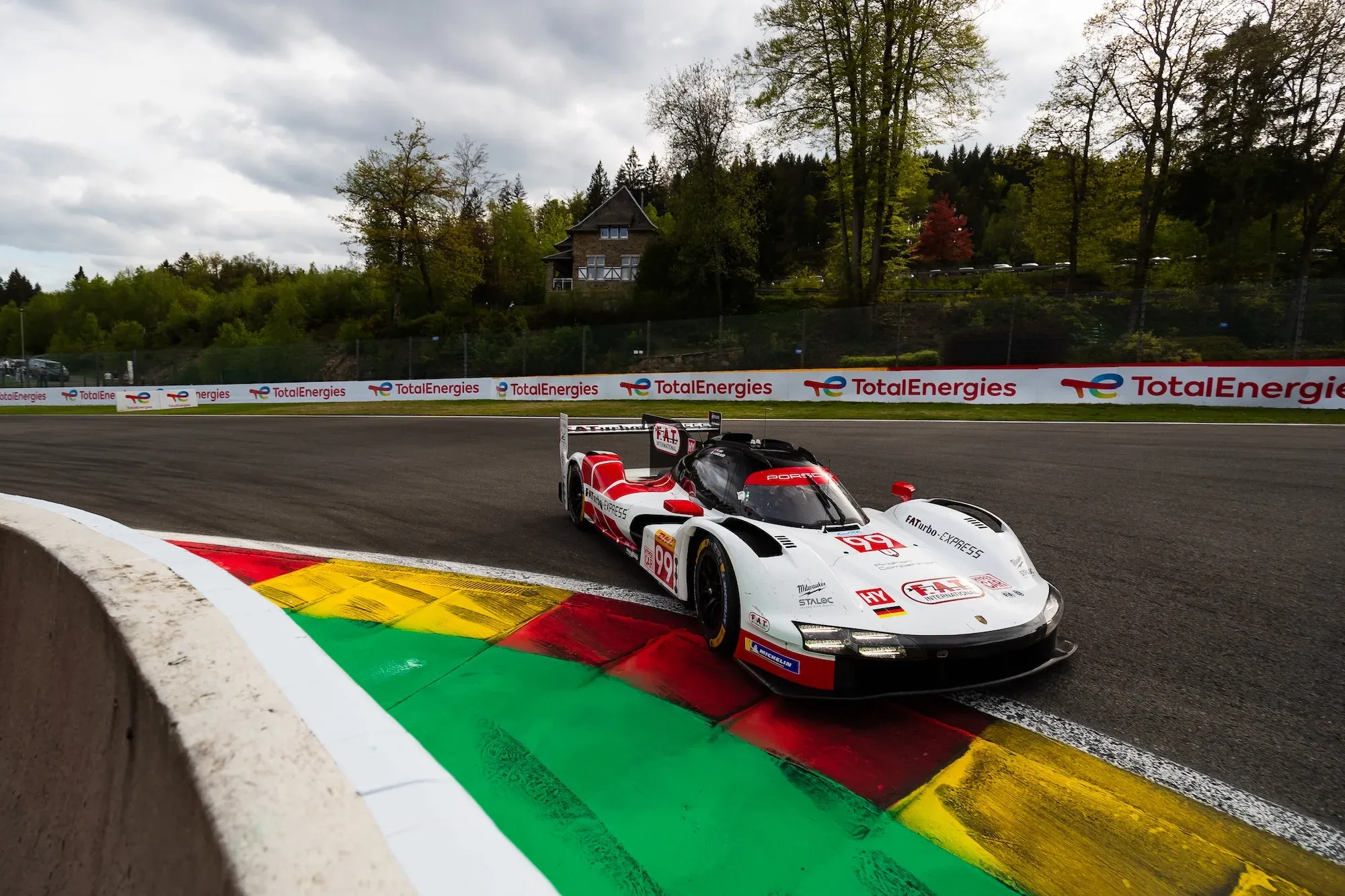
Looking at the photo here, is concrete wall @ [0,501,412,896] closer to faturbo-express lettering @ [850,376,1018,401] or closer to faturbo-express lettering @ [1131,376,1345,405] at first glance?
faturbo-express lettering @ [850,376,1018,401]

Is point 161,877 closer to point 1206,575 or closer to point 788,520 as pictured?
point 788,520

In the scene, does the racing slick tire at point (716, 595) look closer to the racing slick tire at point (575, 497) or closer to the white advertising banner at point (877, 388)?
the racing slick tire at point (575, 497)

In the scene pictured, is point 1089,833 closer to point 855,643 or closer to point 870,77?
point 855,643

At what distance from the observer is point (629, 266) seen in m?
50.2

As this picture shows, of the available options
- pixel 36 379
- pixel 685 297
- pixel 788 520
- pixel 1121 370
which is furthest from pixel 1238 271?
pixel 36 379

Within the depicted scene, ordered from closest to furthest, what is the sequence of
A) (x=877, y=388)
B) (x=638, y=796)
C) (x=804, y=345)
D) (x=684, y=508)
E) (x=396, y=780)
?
1. (x=396, y=780)
2. (x=638, y=796)
3. (x=684, y=508)
4. (x=877, y=388)
5. (x=804, y=345)

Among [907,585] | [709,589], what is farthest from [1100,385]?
[709,589]

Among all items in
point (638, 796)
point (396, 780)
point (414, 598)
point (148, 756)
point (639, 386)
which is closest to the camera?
point (396, 780)

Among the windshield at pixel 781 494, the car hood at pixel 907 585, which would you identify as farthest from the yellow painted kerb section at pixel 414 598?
the car hood at pixel 907 585

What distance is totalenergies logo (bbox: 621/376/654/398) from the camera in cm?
2297

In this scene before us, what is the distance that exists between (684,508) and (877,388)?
1571 centimetres

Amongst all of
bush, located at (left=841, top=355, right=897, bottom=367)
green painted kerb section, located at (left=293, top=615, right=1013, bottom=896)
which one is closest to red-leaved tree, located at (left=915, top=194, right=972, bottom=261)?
bush, located at (left=841, top=355, right=897, bottom=367)

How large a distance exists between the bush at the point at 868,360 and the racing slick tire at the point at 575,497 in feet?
53.1

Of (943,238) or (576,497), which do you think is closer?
(576,497)
